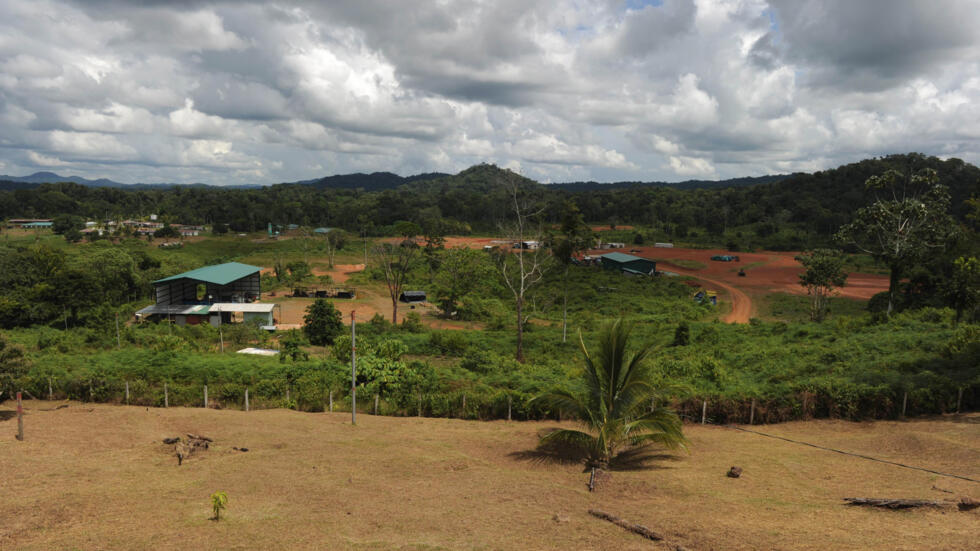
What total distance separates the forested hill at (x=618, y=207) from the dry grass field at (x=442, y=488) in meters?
82.6

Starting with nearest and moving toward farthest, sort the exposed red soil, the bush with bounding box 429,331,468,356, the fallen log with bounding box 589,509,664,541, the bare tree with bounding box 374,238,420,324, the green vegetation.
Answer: the fallen log with bounding box 589,509,664,541 → the green vegetation → the bush with bounding box 429,331,468,356 → the bare tree with bounding box 374,238,420,324 → the exposed red soil

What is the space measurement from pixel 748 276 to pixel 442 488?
64.9 meters

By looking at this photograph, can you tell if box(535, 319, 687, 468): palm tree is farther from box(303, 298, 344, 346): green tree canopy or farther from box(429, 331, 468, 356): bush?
box(303, 298, 344, 346): green tree canopy

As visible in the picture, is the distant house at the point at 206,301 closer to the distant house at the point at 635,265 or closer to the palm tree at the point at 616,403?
Result: the palm tree at the point at 616,403

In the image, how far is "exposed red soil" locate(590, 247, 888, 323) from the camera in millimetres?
52578

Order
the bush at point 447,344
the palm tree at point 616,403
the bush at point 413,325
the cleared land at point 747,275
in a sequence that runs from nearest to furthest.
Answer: the palm tree at point 616,403, the bush at point 447,344, the bush at point 413,325, the cleared land at point 747,275

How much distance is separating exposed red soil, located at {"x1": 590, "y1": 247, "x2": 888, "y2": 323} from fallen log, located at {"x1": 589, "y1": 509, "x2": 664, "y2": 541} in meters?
36.7

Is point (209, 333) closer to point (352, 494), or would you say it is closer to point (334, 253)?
point (352, 494)

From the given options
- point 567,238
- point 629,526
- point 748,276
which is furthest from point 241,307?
point 748,276

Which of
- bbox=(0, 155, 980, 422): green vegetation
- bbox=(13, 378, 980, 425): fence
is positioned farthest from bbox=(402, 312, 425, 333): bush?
bbox=(13, 378, 980, 425): fence

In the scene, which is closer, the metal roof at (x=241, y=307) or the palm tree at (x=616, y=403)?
the palm tree at (x=616, y=403)

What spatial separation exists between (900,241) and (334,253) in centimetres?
7319

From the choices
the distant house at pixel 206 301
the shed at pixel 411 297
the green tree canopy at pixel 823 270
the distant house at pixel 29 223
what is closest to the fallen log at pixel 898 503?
the green tree canopy at pixel 823 270

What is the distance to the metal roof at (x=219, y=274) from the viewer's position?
40.7 meters
